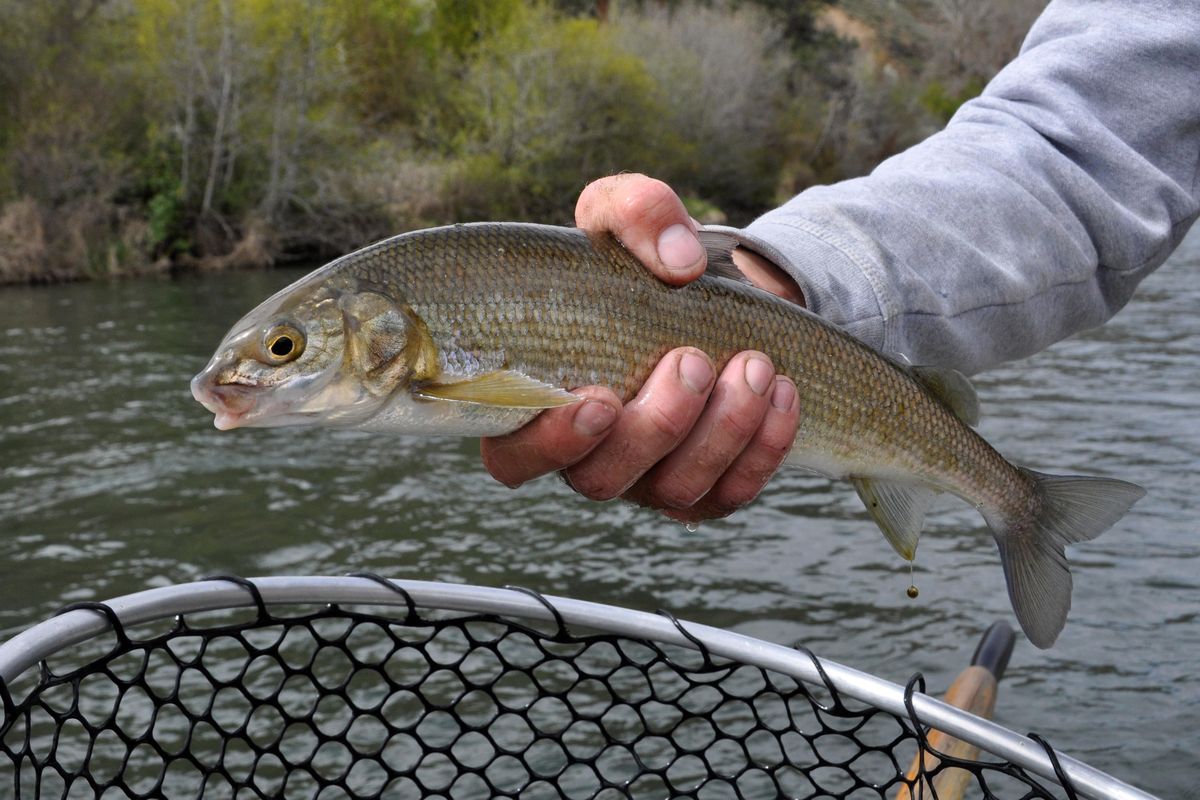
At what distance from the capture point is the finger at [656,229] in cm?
272

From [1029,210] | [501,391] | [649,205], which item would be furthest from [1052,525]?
[501,391]

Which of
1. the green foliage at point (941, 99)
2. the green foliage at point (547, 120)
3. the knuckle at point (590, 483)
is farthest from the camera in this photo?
the green foliage at point (941, 99)

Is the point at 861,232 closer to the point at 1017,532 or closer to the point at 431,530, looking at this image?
the point at 1017,532

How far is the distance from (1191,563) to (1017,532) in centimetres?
631

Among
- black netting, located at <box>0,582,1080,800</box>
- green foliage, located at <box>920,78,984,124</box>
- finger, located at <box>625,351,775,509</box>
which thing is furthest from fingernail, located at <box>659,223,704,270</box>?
green foliage, located at <box>920,78,984,124</box>

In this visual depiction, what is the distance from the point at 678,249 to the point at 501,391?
518 mm

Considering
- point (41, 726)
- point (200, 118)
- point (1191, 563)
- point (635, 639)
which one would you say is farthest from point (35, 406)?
point (200, 118)

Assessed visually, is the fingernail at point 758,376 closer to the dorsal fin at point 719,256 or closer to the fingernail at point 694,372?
the fingernail at point 694,372

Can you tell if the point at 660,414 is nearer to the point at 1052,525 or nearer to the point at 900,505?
the point at 900,505

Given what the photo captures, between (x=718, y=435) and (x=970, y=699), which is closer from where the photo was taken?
(x=718, y=435)

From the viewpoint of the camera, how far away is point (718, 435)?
2846 millimetres

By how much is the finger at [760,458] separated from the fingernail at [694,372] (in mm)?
194

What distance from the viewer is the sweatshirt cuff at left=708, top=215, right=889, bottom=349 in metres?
3.16

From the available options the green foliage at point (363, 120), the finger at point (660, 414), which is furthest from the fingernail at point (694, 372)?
the green foliage at point (363, 120)
